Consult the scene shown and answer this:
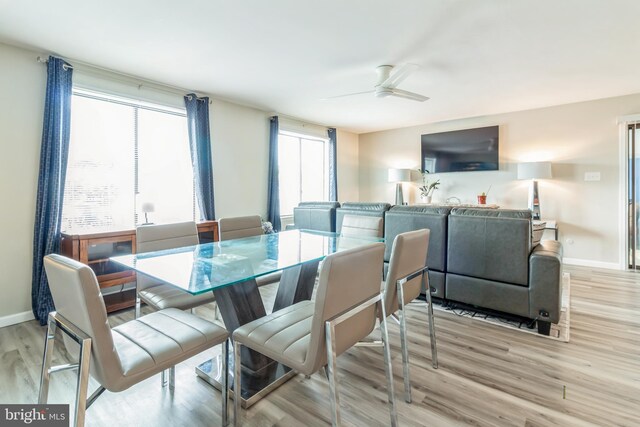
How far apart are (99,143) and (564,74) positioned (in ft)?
17.1

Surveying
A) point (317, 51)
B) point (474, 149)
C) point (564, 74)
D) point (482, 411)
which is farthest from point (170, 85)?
point (474, 149)

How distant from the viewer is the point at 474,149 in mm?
5707

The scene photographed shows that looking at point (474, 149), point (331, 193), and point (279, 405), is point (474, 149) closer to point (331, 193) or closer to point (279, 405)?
point (331, 193)

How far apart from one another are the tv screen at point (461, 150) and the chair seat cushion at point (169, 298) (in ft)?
17.1

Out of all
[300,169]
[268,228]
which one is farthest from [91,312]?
[300,169]

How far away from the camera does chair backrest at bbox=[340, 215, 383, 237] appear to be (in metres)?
3.06

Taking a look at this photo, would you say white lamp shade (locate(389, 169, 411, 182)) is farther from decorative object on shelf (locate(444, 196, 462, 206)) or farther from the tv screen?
decorative object on shelf (locate(444, 196, 462, 206))

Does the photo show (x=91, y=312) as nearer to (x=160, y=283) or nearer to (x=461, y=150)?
(x=160, y=283)

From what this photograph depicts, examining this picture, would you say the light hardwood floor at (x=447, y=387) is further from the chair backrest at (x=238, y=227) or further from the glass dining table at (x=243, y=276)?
the chair backrest at (x=238, y=227)

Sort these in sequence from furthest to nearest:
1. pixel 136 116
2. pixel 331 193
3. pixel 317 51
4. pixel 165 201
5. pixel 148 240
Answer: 1. pixel 331 193
2. pixel 165 201
3. pixel 136 116
4. pixel 317 51
5. pixel 148 240

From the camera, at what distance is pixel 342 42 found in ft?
9.21

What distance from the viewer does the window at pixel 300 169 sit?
18.8 feet

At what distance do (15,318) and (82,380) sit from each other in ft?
8.47

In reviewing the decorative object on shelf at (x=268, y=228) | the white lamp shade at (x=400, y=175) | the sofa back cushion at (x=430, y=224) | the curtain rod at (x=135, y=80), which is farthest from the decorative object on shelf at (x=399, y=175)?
the curtain rod at (x=135, y=80)
